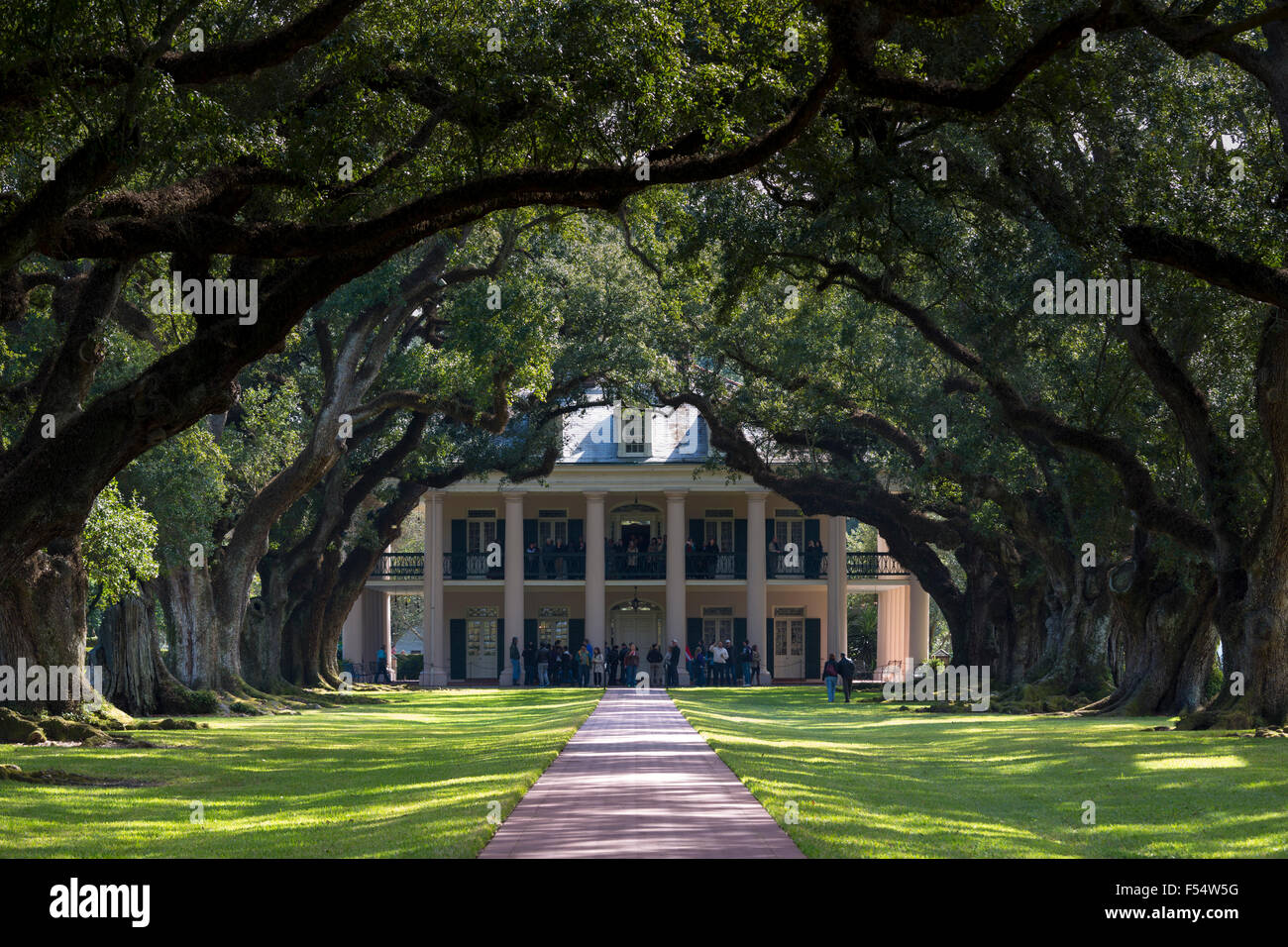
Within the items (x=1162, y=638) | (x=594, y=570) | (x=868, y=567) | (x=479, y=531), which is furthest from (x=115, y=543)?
(x=868, y=567)

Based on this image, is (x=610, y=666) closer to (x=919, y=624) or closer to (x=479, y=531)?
(x=479, y=531)

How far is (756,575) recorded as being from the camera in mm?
48250

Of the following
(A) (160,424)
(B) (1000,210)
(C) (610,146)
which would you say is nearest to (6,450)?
(A) (160,424)

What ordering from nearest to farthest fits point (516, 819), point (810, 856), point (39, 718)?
point (810, 856) < point (516, 819) < point (39, 718)

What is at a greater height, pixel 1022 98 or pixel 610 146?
pixel 1022 98

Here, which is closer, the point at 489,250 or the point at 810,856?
the point at 810,856

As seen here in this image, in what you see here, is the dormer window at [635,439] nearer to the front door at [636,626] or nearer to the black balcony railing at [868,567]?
the front door at [636,626]

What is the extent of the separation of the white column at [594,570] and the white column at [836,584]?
24.5ft

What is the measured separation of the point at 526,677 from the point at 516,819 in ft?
127

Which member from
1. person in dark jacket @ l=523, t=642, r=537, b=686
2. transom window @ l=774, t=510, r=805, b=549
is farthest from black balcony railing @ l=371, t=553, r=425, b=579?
transom window @ l=774, t=510, r=805, b=549

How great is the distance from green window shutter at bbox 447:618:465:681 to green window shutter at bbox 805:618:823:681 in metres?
12.3

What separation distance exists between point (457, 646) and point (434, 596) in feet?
13.6

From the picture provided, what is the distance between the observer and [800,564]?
2019 inches

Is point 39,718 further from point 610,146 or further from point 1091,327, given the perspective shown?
point 1091,327
